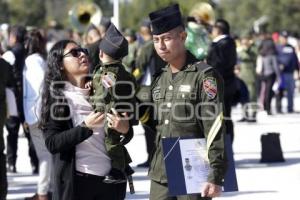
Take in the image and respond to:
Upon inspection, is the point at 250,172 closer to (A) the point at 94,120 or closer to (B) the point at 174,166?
(A) the point at 94,120

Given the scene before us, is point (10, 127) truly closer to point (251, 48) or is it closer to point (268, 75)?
point (251, 48)

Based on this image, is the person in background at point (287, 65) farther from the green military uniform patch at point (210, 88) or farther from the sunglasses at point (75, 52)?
the green military uniform patch at point (210, 88)

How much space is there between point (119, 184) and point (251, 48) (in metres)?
12.9

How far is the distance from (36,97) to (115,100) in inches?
→ 141

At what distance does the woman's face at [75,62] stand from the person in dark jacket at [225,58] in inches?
220

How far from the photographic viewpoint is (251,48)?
18078 millimetres

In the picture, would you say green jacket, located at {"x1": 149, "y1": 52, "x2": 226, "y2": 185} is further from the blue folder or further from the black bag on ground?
the black bag on ground

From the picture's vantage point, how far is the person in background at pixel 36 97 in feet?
28.2

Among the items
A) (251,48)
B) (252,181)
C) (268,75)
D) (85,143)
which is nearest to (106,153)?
(85,143)

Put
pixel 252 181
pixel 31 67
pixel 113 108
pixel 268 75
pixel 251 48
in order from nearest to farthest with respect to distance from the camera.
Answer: pixel 113 108, pixel 31 67, pixel 252 181, pixel 251 48, pixel 268 75

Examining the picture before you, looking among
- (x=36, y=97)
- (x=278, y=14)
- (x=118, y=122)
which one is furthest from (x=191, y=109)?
(x=278, y=14)

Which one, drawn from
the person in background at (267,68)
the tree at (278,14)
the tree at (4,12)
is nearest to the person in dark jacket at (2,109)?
the person in background at (267,68)

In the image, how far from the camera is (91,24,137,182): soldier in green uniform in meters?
5.39

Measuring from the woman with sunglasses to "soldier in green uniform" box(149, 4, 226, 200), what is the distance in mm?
291
